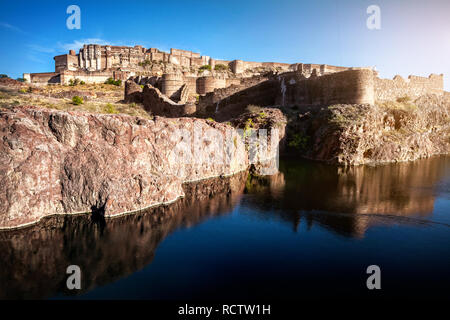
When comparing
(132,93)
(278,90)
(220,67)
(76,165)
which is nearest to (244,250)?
(76,165)

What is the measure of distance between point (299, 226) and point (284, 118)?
21.5 metres

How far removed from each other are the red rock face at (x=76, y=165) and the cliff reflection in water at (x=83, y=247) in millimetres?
702

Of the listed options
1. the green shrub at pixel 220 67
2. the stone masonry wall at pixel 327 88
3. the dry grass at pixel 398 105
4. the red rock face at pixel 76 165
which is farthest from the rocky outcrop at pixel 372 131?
the green shrub at pixel 220 67

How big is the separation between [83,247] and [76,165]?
4030mm

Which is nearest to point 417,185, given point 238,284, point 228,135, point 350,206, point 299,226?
point 350,206

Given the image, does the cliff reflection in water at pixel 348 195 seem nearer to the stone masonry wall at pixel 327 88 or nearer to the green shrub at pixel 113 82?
the stone masonry wall at pixel 327 88

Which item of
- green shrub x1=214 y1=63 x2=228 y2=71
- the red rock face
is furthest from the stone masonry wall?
green shrub x1=214 y1=63 x2=228 y2=71

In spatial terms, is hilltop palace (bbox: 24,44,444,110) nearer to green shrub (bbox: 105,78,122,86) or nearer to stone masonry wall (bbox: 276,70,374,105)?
stone masonry wall (bbox: 276,70,374,105)

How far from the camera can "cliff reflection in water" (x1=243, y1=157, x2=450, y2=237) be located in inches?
464

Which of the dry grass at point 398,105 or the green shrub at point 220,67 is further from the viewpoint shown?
the green shrub at point 220,67

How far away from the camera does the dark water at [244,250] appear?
6.93 meters

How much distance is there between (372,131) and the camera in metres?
26.8

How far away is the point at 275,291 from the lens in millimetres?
6863

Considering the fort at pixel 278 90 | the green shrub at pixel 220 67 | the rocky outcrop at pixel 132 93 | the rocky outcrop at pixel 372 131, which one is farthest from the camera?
the green shrub at pixel 220 67
